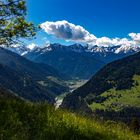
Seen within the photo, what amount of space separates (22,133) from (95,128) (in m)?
4.10

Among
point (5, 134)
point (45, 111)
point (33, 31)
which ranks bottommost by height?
point (5, 134)

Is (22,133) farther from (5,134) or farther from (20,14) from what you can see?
(20,14)

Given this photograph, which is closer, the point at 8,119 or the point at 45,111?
the point at 8,119

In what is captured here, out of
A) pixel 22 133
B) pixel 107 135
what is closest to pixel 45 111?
pixel 107 135

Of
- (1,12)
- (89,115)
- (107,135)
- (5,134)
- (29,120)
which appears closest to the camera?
(5,134)

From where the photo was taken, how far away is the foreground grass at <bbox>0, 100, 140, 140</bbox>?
10148 mm

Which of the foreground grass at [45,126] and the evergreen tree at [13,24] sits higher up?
the evergreen tree at [13,24]

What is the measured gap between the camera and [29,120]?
11.8 meters

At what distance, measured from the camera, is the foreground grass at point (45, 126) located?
1015cm

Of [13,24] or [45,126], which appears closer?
[45,126]

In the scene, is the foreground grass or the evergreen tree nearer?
the foreground grass

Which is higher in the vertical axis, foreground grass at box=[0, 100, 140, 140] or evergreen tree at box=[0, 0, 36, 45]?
evergreen tree at box=[0, 0, 36, 45]

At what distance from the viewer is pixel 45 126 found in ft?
37.9

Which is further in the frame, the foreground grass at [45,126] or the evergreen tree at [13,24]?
the evergreen tree at [13,24]
